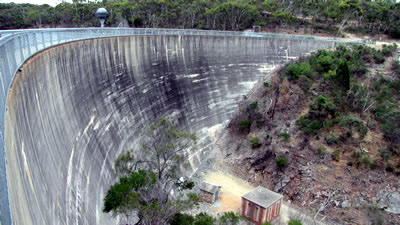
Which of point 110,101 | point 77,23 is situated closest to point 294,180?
point 110,101

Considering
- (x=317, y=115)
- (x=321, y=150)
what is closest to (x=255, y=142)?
(x=321, y=150)

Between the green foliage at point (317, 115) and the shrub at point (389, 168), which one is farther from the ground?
the green foliage at point (317, 115)

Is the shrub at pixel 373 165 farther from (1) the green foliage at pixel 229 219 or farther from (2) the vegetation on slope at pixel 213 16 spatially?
(2) the vegetation on slope at pixel 213 16

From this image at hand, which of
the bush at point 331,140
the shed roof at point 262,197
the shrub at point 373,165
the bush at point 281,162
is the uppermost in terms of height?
the bush at point 331,140

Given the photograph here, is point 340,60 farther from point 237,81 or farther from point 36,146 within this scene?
point 36,146

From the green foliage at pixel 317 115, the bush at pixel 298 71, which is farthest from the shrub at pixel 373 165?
the bush at pixel 298 71

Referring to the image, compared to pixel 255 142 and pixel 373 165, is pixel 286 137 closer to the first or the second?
pixel 255 142

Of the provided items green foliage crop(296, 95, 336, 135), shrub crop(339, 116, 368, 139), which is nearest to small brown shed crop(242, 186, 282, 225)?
green foliage crop(296, 95, 336, 135)
